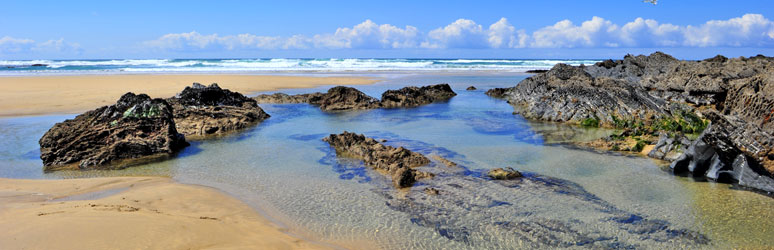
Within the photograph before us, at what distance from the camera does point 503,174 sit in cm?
685

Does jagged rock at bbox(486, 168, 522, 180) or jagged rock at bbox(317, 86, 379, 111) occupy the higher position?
jagged rock at bbox(317, 86, 379, 111)

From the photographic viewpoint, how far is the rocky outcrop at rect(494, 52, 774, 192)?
6.51 metres

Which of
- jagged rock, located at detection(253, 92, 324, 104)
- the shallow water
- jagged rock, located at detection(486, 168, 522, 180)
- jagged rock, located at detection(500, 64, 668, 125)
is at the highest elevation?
jagged rock, located at detection(500, 64, 668, 125)

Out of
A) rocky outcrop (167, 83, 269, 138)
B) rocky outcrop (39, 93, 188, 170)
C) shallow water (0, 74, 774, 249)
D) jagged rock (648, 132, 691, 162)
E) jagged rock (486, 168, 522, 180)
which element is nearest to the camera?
shallow water (0, 74, 774, 249)

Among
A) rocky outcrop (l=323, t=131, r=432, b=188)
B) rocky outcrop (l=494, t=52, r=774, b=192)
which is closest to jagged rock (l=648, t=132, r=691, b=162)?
rocky outcrop (l=494, t=52, r=774, b=192)

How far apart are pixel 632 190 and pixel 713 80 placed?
8.50 metres

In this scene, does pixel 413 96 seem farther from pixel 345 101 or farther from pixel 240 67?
pixel 240 67

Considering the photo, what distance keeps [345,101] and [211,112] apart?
16.9 feet

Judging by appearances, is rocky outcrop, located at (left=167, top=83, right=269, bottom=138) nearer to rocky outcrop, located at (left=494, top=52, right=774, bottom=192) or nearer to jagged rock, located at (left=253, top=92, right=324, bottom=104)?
jagged rock, located at (left=253, top=92, right=324, bottom=104)

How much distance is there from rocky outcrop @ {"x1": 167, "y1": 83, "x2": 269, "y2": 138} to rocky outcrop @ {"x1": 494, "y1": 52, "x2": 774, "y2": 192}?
7.88 metres

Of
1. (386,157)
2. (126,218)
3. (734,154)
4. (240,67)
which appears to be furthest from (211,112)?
(240,67)

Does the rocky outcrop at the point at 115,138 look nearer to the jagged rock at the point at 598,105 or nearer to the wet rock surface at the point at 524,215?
the wet rock surface at the point at 524,215

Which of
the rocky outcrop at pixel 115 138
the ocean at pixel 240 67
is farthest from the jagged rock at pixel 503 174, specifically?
the ocean at pixel 240 67

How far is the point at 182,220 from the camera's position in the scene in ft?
15.8
